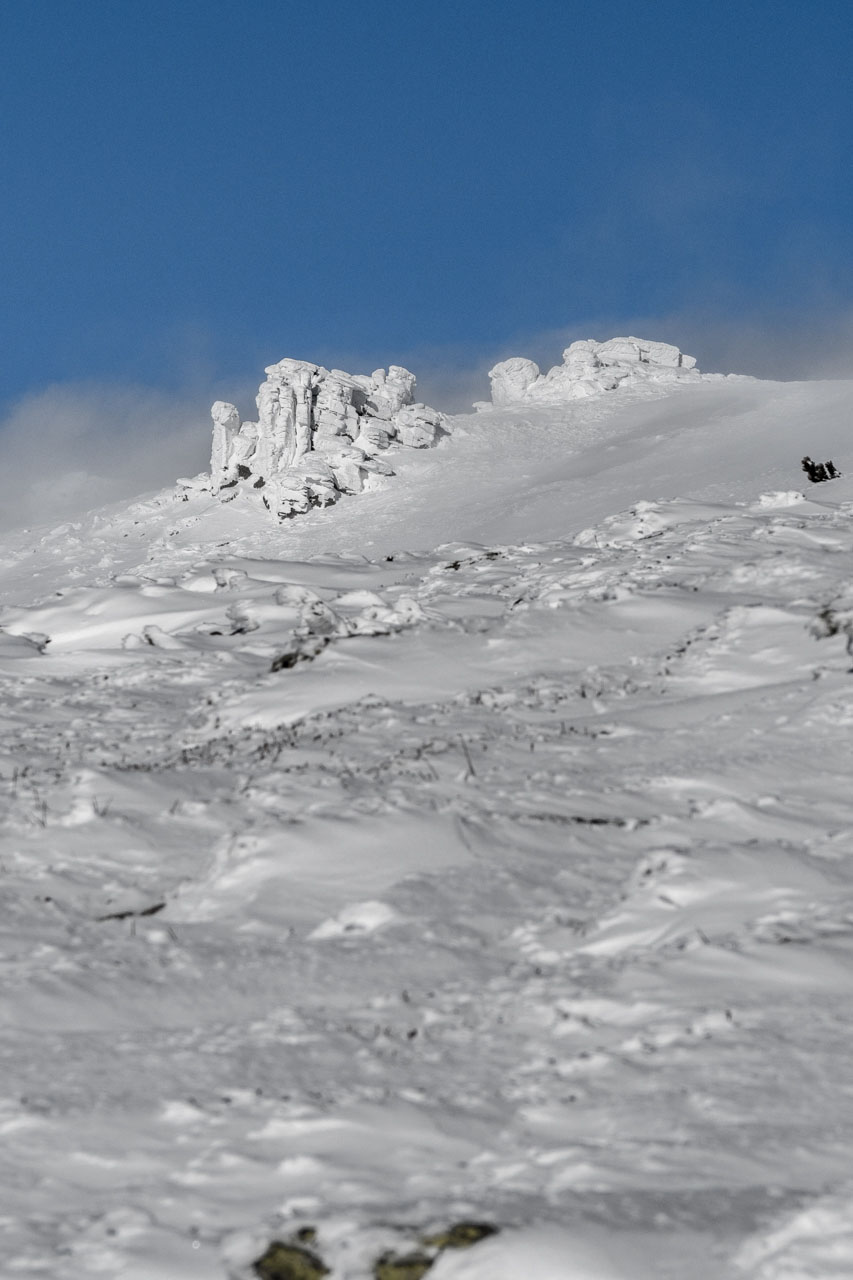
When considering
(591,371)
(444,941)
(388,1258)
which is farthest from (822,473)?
(591,371)

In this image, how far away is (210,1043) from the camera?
19.5 feet

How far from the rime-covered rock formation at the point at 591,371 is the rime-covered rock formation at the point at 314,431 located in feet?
33.8

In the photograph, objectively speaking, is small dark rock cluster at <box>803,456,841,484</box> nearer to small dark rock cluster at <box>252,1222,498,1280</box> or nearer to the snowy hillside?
the snowy hillside

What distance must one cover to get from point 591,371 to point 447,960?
9177 centimetres

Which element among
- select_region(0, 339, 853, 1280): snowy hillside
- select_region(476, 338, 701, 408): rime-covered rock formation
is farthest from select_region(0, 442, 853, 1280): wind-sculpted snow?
select_region(476, 338, 701, 408): rime-covered rock formation

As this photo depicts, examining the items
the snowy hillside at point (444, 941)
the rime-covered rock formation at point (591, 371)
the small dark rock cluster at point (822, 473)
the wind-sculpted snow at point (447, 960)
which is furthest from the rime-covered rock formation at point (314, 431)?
the wind-sculpted snow at point (447, 960)

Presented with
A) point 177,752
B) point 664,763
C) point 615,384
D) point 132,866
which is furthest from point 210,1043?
point 615,384

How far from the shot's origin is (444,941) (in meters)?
6.96

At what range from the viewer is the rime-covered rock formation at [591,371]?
9150 centimetres

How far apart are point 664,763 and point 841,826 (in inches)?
77.2

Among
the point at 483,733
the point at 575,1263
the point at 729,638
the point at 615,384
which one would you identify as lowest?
the point at 575,1263

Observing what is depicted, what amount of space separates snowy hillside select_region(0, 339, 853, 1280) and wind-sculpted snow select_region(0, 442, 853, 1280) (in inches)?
0.8

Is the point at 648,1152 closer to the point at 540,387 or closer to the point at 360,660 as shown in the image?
the point at 360,660

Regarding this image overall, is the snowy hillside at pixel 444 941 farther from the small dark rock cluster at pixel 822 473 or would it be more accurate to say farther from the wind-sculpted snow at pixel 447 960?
the small dark rock cluster at pixel 822 473
